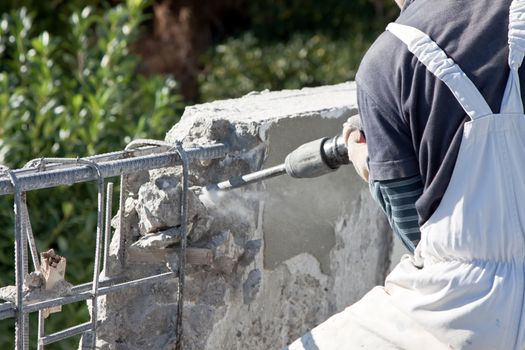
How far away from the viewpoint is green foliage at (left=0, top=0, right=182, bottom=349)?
12.1ft

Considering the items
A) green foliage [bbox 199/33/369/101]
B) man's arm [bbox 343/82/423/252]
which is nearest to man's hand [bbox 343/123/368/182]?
man's arm [bbox 343/82/423/252]

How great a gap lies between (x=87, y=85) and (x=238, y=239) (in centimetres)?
186

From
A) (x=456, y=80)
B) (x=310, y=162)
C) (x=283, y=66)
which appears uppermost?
(x=456, y=80)

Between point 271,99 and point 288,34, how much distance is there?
450 centimetres

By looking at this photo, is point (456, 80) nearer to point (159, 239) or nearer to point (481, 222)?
point (481, 222)

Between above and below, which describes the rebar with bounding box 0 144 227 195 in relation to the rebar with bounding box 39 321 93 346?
above

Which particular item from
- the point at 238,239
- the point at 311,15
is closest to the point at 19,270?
the point at 238,239

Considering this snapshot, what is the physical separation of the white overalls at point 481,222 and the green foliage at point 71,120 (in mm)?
1919

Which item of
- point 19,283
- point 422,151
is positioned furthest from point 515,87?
point 19,283

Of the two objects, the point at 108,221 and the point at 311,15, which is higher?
the point at 108,221

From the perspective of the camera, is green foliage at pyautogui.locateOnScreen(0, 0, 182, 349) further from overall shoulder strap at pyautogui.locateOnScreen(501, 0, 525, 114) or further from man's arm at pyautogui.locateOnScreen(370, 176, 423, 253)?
overall shoulder strap at pyautogui.locateOnScreen(501, 0, 525, 114)

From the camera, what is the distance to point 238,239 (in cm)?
254

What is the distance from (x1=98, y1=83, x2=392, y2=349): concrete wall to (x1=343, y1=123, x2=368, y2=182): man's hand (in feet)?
1.06

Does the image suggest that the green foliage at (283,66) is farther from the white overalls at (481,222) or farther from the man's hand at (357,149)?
the white overalls at (481,222)
